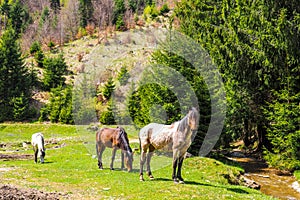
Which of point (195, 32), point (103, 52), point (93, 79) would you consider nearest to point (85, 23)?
point (103, 52)

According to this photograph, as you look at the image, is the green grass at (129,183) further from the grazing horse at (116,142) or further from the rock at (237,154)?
the rock at (237,154)

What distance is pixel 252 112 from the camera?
29969 millimetres

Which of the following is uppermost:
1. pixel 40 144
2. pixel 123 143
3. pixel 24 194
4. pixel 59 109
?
pixel 59 109

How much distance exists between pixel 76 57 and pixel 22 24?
39949 millimetres

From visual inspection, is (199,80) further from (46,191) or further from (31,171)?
(46,191)

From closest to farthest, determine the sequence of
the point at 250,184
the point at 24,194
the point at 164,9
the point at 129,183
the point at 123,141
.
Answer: the point at 24,194 → the point at 129,183 → the point at 123,141 → the point at 250,184 → the point at 164,9

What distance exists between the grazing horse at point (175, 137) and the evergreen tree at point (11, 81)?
4648cm

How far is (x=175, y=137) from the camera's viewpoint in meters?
14.0

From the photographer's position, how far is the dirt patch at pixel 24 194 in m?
11.1

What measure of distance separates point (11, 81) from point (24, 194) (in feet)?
177

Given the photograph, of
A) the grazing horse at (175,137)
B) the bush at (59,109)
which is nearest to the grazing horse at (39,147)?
the grazing horse at (175,137)

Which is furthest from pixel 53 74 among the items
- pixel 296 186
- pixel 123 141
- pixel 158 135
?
pixel 158 135

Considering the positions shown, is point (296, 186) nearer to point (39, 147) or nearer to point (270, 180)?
point (270, 180)

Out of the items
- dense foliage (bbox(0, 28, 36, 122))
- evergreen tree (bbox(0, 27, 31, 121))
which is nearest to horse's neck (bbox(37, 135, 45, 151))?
dense foliage (bbox(0, 28, 36, 122))
